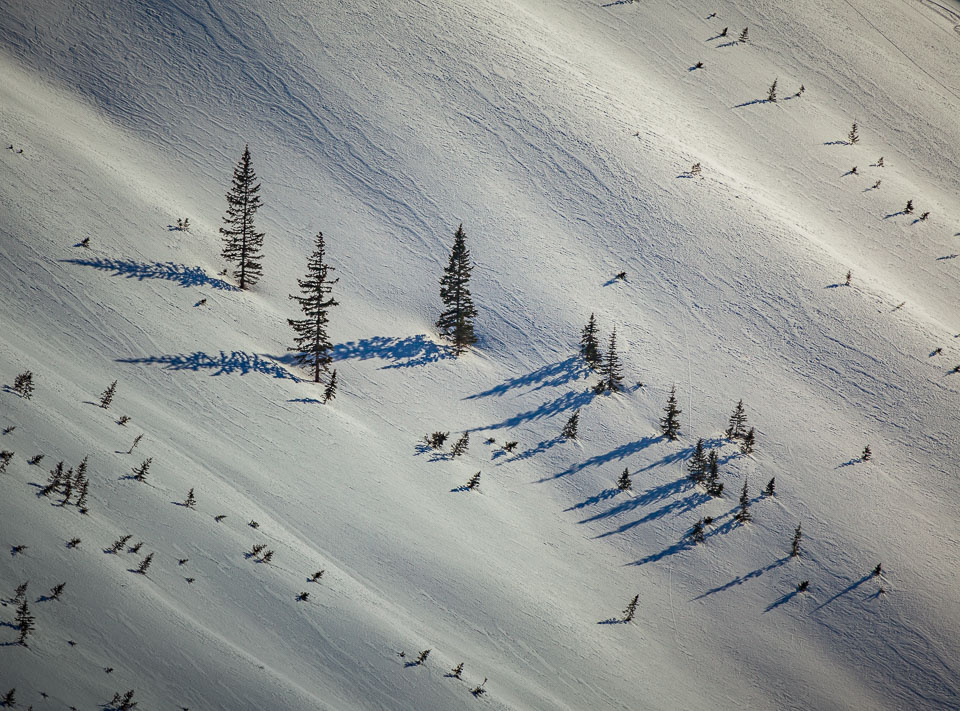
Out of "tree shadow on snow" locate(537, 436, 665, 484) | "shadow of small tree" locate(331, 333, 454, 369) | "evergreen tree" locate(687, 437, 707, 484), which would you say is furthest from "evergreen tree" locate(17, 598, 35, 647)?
"evergreen tree" locate(687, 437, 707, 484)

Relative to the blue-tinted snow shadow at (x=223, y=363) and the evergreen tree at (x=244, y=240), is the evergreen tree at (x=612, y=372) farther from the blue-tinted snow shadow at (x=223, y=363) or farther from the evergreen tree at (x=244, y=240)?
the evergreen tree at (x=244, y=240)

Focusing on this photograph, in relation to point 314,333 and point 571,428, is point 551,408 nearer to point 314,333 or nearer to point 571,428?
point 571,428

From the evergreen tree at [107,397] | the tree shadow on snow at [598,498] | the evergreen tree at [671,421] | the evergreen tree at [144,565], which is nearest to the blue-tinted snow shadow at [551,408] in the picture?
the tree shadow on snow at [598,498]

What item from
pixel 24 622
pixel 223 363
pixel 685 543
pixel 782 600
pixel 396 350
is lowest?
pixel 24 622

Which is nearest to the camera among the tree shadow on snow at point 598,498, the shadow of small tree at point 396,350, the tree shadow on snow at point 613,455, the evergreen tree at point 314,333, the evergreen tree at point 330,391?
the tree shadow on snow at point 598,498

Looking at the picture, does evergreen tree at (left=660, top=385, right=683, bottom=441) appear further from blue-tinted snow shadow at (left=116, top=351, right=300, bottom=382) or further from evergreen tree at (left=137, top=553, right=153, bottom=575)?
evergreen tree at (left=137, top=553, right=153, bottom=575)

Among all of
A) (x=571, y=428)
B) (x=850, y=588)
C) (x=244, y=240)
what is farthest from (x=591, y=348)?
(x=244, y=240)
